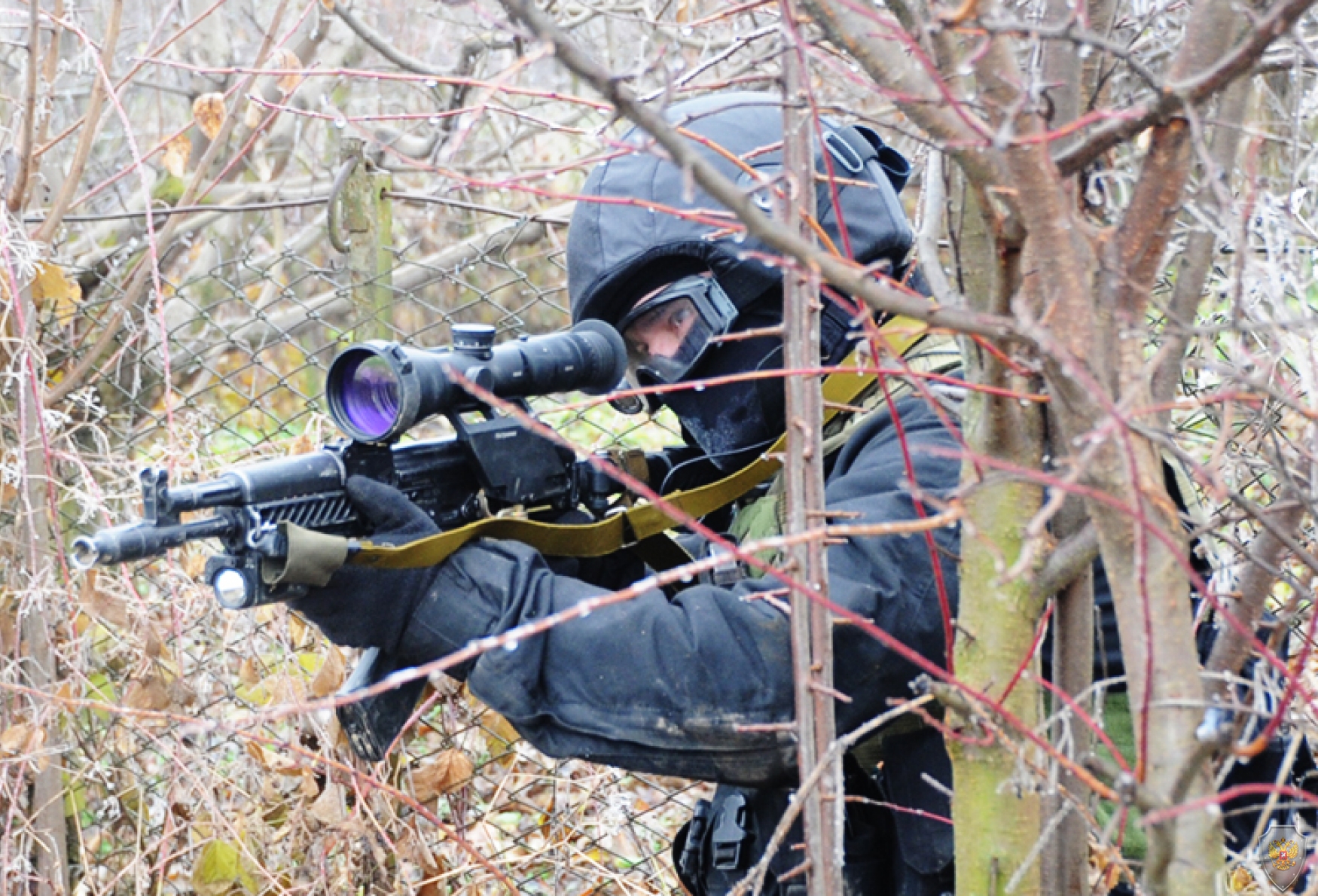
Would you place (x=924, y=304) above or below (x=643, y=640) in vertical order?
above

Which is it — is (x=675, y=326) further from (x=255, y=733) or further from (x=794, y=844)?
(x=255, y=733)

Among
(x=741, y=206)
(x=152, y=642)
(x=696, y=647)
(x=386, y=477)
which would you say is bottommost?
(x=152, y=642)

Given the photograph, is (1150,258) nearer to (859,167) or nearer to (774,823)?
(859,167)

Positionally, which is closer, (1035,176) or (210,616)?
(1035,176)

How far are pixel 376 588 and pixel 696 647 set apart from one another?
0.47m

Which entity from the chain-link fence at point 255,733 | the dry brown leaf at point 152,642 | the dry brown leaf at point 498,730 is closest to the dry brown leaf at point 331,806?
the chain-link fence at point 255,733

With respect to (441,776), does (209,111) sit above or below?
above

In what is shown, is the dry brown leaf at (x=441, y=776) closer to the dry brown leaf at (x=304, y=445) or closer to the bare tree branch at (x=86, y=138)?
the dry brown leaf at (x=304, y=445)

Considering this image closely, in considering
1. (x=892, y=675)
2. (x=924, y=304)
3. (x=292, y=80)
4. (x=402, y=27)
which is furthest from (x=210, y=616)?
(x=402, y=27)

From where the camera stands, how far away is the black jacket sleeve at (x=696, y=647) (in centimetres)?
188

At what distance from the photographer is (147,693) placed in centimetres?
299

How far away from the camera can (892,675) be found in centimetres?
191

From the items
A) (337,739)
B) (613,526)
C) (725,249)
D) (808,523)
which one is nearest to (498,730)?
(337,739)

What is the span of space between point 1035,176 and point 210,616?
258cm
